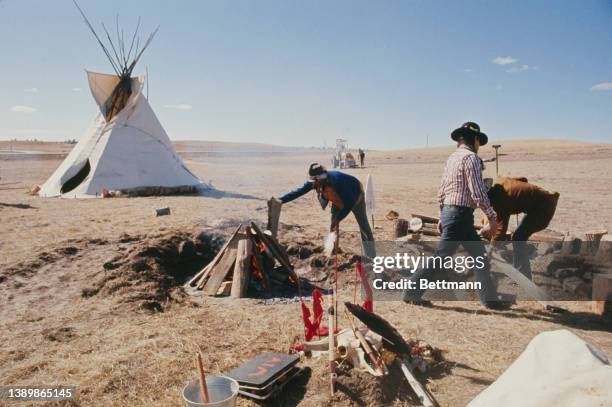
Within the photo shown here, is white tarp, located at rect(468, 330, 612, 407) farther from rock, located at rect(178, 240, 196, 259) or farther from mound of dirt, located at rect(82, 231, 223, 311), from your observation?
rock, located at rect(178, 240, 196, 259)

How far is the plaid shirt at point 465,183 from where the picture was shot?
4469 mm

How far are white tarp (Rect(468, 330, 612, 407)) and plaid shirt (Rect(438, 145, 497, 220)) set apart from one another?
106 inches

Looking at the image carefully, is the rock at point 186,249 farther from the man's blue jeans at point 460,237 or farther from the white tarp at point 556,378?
the white tarp at point 556,378

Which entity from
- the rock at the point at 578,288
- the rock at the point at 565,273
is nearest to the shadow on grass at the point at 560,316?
the rock at the point at 578,288

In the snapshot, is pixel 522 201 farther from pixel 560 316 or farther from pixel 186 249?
pixel 186 249

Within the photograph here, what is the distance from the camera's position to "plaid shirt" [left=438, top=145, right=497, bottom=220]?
447 centimetres

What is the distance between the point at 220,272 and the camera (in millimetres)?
5633

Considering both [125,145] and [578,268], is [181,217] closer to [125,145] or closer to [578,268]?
[125,145]

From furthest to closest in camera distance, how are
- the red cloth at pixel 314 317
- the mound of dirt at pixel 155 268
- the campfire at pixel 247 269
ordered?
the campfire at pixel 247 269, the mound of dirt at pixel 155 268, the red cloth at pixel 314 317

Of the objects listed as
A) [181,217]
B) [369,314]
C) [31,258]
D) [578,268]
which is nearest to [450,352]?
[369,314]

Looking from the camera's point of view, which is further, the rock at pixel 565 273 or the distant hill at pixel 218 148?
the distant hill at pixel 218 148

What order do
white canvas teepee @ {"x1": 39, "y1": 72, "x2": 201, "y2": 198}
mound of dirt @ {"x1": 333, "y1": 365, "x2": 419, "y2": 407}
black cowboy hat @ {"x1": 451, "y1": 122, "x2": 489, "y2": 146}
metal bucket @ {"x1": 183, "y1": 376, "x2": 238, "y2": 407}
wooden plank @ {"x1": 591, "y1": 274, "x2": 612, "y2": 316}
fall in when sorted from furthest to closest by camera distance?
white canvas teepee @ {"x1": 39, "y1": 72, "x2": 201, "y2": 198}
black cowboy hat @ {"x1": 451, "y1": 122, "x2": 489, "y2": 146}
wooden plank @ {"x1": 591, "y1": 274, "x2": 612, "y2": 316}
mound of dirt @ {"x1": 333, "y1": 365, "x2": 419, "y2": 407}
metal bucket @ {"x1": 183, "y1": 376, "x2": 238, "y2": 407}

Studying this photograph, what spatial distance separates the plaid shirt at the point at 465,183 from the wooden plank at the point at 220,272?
2.81 m

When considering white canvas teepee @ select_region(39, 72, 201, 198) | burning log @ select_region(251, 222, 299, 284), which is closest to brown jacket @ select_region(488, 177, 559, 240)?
burning log @ select_region(251, 222, 299, 284)
